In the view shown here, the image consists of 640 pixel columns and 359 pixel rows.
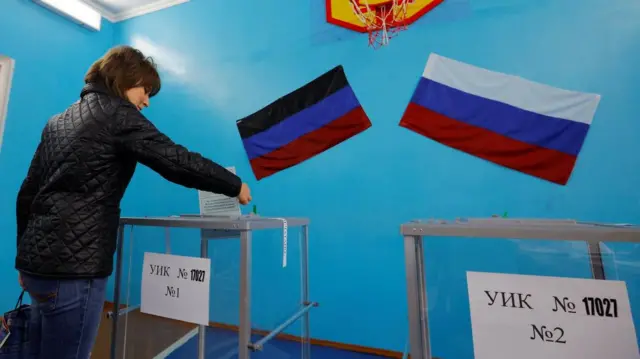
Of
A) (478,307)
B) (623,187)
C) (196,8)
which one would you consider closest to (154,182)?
(196,8)

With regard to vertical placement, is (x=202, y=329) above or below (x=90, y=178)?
below

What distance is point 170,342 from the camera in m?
0.96

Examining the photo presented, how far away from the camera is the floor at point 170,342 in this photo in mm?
874

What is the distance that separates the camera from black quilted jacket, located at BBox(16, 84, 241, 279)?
724 millimetres

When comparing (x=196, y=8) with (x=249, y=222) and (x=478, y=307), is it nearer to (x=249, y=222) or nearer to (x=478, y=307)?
(x=249, y=222)

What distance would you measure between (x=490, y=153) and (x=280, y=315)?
149 cm

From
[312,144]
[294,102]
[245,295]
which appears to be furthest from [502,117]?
[245,295]

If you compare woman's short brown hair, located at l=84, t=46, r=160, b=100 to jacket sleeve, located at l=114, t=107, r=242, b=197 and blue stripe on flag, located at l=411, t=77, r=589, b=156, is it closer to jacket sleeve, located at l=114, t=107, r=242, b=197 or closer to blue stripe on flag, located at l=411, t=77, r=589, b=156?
jacket sleeve, located at l=114, t=107, r=242, b=197

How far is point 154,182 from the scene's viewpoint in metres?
2.82

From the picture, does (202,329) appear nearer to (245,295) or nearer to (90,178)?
(245,295)

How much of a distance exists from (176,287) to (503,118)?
6.05 ft

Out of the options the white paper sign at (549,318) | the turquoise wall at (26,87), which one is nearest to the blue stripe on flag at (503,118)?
the white paper sign at (549,318)

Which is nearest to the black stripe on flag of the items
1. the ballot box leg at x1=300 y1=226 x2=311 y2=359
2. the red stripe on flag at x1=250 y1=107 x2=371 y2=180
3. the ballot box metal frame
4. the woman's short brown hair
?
the red stripe on flag at x1=250 y1=107 x2=371 y2=180

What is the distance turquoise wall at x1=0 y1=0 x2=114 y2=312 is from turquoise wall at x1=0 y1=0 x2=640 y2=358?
0.04 feet
